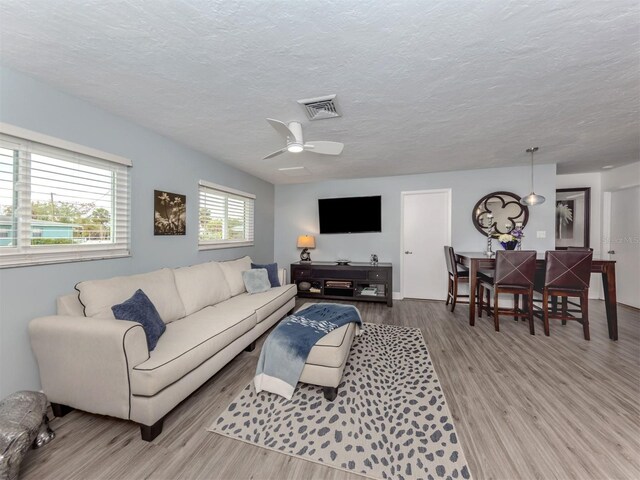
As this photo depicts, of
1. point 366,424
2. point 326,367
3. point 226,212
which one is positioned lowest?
point 366,424

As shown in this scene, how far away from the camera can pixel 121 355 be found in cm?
143

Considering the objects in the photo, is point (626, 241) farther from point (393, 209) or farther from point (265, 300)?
point (265, 300)

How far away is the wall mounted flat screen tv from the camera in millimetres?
4664

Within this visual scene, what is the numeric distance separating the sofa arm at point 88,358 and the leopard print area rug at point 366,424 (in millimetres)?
630

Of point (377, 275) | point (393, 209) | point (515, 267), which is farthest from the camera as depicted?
point (393, 209)

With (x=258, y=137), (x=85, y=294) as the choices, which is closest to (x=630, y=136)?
(x=258, y=137)

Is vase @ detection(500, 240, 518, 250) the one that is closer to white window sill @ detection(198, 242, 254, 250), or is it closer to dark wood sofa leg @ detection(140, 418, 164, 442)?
white window sill @ detection(198, 242, 254, 250)

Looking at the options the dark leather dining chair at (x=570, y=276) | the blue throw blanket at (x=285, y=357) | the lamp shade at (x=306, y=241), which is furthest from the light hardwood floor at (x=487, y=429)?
the lamp shade at (x=306, y=241)

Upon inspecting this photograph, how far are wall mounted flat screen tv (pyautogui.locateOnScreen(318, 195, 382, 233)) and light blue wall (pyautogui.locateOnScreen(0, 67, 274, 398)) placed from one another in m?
2.10

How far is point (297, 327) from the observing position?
2.08 m

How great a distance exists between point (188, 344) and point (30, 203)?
4.89 ft

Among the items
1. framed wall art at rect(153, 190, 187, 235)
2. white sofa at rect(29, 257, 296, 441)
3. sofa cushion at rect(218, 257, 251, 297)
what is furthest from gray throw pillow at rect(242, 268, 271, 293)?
white sofa at rect(29, 257, 296, 441)

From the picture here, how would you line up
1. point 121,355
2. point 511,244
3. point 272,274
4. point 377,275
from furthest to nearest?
1. point 377,275
2. point 272,274
3. point 511,244
4. point 121,355

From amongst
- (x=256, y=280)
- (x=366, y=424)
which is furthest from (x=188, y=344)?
(x=256, y=280)
